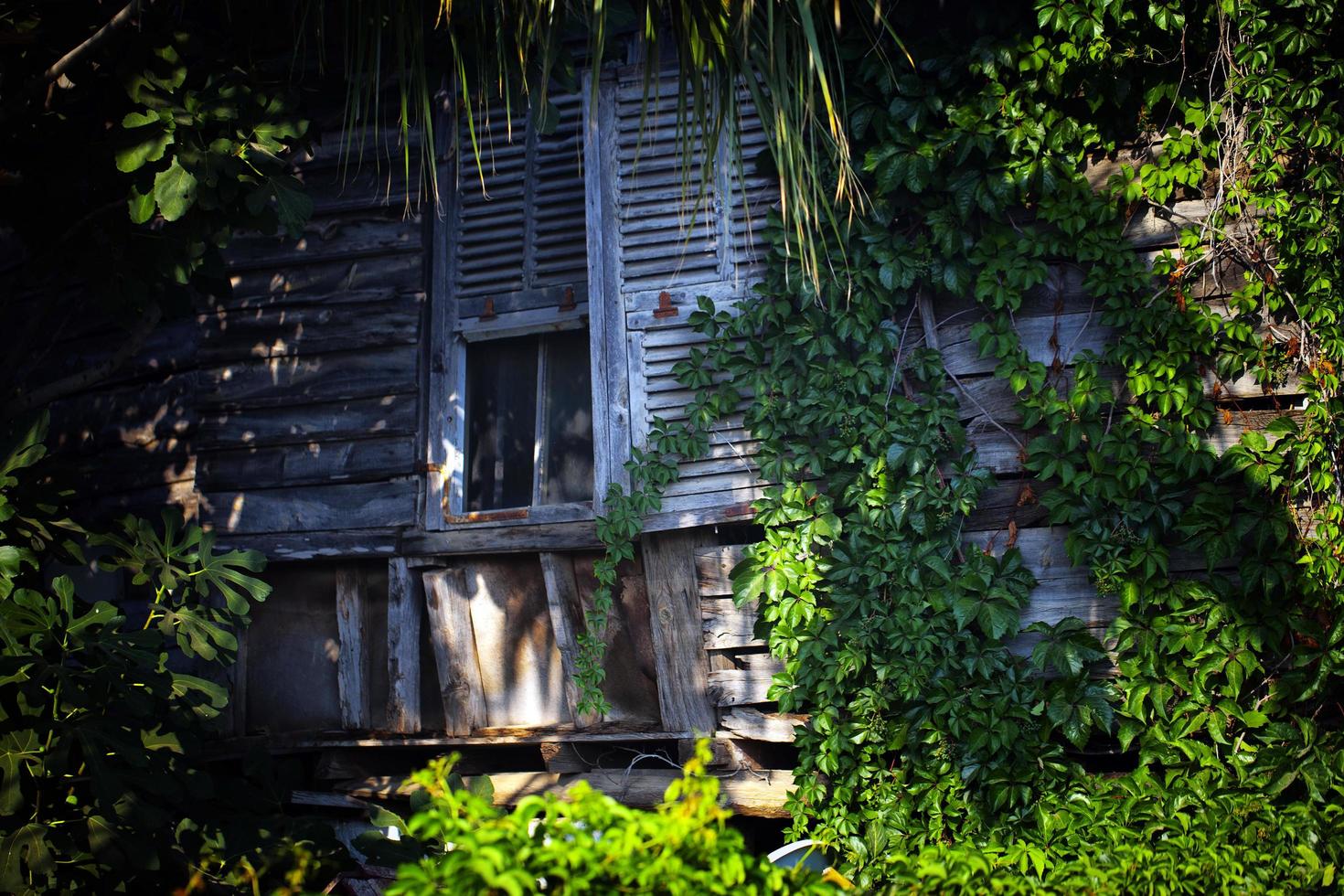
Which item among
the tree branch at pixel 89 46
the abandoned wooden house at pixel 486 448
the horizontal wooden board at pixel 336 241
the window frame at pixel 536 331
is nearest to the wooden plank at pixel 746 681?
the abandoned wooden house at pixel 486 448

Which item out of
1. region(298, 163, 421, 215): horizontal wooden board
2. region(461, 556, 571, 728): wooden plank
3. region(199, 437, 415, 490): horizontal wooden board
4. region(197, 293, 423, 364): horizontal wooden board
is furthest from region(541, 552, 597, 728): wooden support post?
region(298, 163, 421, 215): horizontal wooden board

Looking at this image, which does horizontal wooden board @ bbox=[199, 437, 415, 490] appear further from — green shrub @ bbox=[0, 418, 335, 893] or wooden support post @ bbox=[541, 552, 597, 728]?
green shrub @ bbox=[0, 418, 335, 893]

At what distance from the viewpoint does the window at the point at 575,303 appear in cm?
468

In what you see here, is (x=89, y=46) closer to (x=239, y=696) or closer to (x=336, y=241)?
(x=336, y=241)

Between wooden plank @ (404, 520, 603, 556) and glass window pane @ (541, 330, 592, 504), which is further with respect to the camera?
glass window pane @ (541, 330, 592, 504)

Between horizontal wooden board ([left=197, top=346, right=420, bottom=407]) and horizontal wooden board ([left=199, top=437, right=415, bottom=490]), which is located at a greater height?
horizontal wooden board ([left=197, top=346, right=420, bottom=407])

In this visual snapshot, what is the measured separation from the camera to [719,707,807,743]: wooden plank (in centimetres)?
436

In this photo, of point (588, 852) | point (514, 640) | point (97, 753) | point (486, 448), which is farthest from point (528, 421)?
point (588, 852)

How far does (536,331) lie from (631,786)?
2203mm

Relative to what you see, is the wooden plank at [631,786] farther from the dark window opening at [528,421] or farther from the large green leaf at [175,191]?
the large green leaf at [175,191]

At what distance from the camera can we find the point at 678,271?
15.4 feet

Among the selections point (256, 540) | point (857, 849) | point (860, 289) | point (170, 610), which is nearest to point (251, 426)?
point (256, 540)

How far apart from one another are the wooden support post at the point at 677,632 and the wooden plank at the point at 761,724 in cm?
10

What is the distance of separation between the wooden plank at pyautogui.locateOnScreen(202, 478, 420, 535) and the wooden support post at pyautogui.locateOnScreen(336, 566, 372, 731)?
0.94 ft
